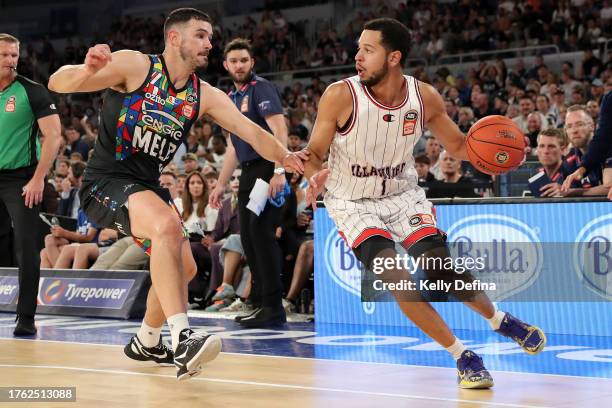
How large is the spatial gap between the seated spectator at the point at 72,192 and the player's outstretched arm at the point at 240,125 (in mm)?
7052

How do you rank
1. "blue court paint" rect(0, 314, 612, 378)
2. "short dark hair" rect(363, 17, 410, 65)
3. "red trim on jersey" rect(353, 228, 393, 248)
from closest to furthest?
1. "red trim on jersey" rect(353, 228, 393, 248)
2. "short dark hair" rect(363, 17, 410, 65)
3. "blue court paint" rect(0, 314, 612, 378)

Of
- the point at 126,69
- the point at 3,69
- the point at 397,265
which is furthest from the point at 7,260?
the point at 397,265

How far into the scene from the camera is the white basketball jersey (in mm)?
5098

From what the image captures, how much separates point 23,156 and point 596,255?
4602 mm

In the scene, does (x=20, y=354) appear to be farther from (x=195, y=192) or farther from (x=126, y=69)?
(x=195, y=192)

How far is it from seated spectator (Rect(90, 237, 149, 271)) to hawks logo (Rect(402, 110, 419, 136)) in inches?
199

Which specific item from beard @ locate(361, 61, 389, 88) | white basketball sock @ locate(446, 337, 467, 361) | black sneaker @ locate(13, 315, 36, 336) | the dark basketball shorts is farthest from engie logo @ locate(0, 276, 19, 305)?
white basketball sock @ locate(446, 337, 467, 361)

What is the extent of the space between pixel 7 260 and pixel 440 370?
292 inches

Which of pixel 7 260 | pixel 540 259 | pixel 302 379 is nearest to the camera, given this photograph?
pixel 302 379

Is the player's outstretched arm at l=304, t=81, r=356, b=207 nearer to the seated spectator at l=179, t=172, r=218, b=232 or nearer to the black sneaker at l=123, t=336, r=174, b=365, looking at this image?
the black sneaker at l=123, t=336, r=174, b=365

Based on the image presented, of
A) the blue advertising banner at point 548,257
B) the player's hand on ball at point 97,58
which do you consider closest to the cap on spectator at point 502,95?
the blue advertising banner at point 548,257

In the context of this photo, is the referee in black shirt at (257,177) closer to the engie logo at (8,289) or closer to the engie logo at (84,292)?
the engie logo at (84,292)

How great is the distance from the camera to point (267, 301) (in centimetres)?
786

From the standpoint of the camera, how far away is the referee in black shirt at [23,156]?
7.23m
